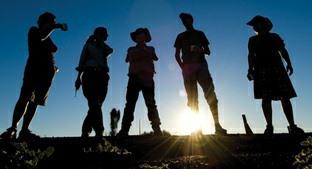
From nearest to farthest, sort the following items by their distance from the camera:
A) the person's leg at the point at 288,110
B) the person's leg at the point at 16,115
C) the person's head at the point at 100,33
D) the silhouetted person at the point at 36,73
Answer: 1. the person's leg at the point at 16,115
2. the silhouetted person at the point at 36,73
3. the person's leg at the point at 288,110
4. the person's head at the point at 100,33

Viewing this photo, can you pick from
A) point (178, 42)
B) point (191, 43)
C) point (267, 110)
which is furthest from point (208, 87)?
point (267, 110)

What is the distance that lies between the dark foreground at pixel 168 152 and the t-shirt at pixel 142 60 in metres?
2.00

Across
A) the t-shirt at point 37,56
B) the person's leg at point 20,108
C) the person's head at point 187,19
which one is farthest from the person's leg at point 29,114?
the person's head at point 187,19

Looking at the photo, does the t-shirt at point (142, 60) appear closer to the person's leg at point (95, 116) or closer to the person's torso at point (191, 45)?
the person's torso at point (191, 45)

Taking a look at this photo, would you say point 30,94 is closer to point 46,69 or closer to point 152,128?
point 46,69

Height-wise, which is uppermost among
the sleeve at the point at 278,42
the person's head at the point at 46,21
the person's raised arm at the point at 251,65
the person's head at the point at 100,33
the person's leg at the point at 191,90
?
the person's head at the point at 46,21

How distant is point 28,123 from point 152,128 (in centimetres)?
253

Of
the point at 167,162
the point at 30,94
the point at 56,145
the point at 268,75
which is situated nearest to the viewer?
the point at 167,162

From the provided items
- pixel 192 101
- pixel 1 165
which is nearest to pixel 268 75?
pixel 192 101

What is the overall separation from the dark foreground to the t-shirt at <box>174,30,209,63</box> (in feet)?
7.29

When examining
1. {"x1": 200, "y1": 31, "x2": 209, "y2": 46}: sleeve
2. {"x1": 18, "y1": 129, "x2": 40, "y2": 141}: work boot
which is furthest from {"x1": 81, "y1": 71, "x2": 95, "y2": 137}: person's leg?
{"x1": 200, "y1": 31, "x2": 209, "y2": 46}: sleeve

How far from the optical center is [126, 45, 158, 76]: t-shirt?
9.92 meters

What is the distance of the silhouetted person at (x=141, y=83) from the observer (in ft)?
32.3

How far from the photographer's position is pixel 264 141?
7863 millimetres
